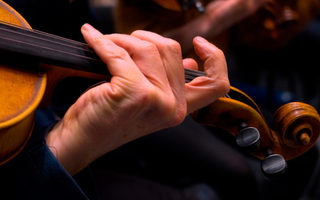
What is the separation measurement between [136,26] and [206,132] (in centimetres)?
32

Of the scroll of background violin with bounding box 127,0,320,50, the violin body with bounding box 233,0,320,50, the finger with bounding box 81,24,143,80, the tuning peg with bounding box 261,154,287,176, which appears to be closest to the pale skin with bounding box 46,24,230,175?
the finger with bounding box 81,24,143,80

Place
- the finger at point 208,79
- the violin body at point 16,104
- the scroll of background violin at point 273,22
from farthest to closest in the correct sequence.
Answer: the scroll of background violin at point 273,22
the finger at point 208,79
the violin body at point 16,104

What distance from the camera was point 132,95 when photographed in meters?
0.42

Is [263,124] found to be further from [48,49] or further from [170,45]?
[48,49]

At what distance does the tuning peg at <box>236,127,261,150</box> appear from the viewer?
480mm

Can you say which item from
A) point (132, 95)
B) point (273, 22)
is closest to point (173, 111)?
point (132, 95)

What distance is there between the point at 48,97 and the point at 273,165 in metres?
0.34

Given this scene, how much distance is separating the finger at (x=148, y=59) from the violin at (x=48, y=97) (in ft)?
0.15

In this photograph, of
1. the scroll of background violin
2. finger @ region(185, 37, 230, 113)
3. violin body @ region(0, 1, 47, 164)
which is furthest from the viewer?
the scroll of background violin

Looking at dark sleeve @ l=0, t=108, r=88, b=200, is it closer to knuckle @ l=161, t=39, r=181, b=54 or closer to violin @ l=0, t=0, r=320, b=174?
violin @ l=0, t=0, r=320, b=174

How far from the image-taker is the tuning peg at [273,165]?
483 millimetres

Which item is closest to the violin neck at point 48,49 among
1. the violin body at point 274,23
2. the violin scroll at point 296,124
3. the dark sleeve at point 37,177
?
the dark sleeve at point 37,177

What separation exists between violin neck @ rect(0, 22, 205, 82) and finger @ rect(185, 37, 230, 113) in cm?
12

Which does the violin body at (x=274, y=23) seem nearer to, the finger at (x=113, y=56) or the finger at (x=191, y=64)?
the finger at (x=191, y=64)
